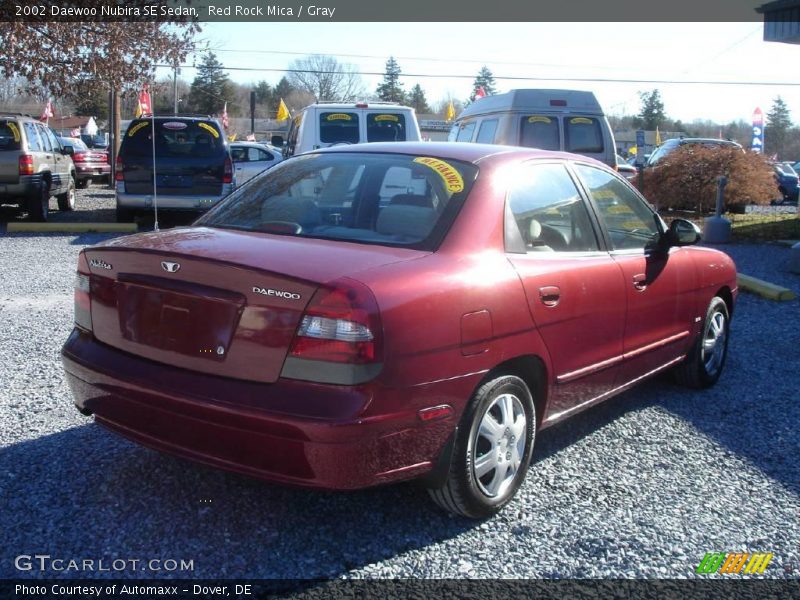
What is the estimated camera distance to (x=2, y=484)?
376 centimetres

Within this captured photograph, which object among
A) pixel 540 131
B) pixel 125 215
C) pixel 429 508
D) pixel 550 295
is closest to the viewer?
pixel 429 508

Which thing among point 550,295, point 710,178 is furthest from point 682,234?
point 710,178

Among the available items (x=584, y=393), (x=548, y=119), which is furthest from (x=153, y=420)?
(x=548, y=119)

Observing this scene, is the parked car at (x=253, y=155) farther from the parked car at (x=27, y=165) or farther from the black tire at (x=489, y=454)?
the black tire at (x=489, y=454)

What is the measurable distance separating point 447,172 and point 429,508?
1.54 meters

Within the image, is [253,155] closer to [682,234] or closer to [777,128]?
[682,234]

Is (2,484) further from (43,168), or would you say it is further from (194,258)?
(43,168)

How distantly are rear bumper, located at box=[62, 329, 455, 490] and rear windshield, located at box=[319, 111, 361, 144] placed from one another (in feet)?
36.7

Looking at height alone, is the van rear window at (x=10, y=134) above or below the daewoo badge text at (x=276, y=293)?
above

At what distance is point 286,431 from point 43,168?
13632 millimetres

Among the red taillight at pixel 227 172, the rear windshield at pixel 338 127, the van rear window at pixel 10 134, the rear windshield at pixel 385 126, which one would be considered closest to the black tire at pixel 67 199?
the van rear window at pixel 10 134

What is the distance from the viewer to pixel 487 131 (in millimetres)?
14109

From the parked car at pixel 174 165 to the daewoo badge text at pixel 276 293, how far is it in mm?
10832

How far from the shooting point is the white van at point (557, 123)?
43.4 feet
